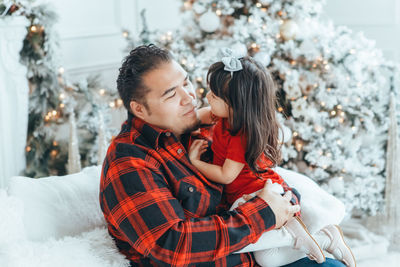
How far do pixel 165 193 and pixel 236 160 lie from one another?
297mm

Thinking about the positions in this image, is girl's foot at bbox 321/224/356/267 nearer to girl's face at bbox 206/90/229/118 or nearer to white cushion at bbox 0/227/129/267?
girl's face at bbox 206/90/229/118

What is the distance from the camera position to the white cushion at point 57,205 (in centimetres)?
145

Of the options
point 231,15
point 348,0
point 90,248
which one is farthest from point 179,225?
point 348,0

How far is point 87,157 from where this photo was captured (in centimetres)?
271

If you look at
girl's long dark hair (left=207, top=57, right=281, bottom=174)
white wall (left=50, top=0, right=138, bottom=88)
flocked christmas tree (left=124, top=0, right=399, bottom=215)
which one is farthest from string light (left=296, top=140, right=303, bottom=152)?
white wall (left=50, top=0, right=138, bottom=88)

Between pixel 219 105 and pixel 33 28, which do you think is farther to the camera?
pixel 33 28

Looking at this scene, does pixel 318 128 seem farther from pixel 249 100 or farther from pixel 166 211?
pixel 166 211

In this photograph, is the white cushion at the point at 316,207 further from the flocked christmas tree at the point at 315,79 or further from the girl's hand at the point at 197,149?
the flocked christmas tree at the point at 315,79

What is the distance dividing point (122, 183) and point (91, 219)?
14.2 inches

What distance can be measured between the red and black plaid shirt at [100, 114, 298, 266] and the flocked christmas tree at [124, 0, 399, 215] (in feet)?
3.81

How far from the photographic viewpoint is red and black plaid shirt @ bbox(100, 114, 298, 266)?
1.26 meters

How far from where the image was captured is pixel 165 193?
131cm

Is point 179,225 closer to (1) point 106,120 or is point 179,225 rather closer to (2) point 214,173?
(2) point 214,173

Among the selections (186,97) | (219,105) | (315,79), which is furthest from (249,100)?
(315,79)
